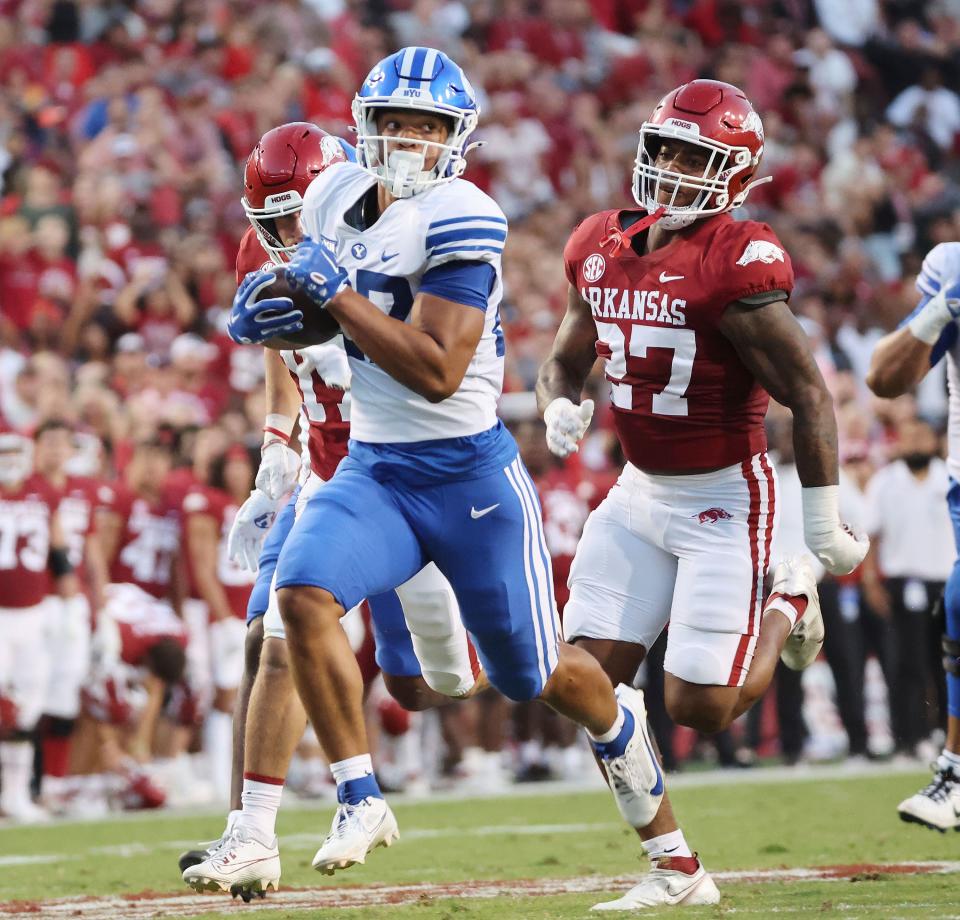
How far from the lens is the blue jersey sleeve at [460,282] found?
4.09 m

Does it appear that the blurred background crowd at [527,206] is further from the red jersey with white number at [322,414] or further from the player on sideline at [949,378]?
the red jersey with white number at [322,414]

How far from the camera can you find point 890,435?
11180 millimetres

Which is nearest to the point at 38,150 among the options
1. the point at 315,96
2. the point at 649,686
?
the point at 315,96

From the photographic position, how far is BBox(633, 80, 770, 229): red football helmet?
4883 millimetres

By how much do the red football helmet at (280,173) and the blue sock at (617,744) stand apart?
158 cm

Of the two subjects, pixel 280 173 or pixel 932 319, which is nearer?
pixel 280 173

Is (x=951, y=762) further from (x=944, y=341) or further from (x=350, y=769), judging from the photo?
(x=350, y=769)

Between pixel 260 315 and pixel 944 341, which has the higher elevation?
pixel 944 341

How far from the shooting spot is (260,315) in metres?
3.96

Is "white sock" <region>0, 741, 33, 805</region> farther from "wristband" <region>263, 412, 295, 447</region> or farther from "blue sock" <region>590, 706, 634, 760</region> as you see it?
"blue sock" <region>590, 706, 634, 760</region>

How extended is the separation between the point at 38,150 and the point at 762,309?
315 inches

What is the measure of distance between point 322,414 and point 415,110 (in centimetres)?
115

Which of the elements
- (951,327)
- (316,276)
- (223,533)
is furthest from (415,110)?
(223,533)

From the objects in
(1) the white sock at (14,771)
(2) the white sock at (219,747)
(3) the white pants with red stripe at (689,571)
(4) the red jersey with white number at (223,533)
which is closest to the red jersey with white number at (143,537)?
(4) the red jersey with white number at (223,533)
